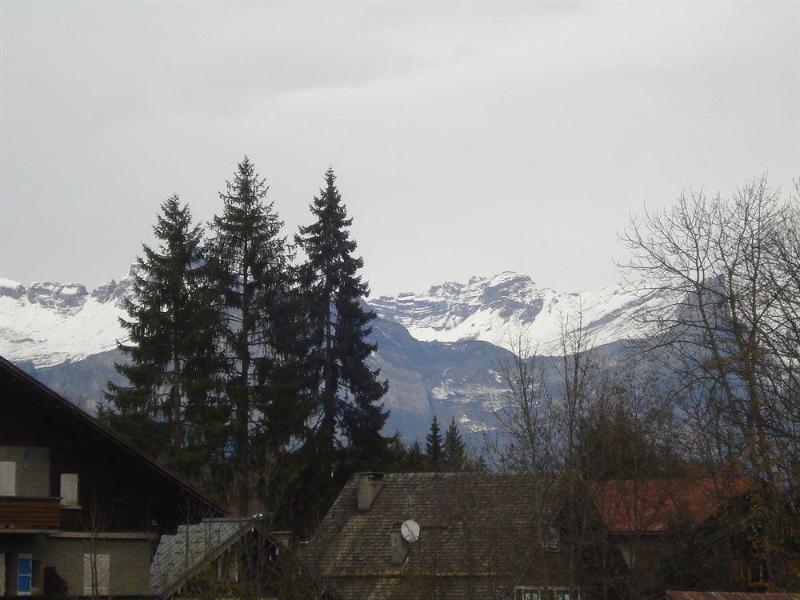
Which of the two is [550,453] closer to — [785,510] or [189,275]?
[785,510]

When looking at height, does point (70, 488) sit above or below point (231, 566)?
above

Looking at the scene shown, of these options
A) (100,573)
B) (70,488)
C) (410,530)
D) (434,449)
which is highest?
(434,449)

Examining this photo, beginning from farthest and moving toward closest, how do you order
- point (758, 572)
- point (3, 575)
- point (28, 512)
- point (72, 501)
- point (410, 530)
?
point (410, 530)
point (758, 572)
point (72, 501)
point (3, 575)
point (28, 512)

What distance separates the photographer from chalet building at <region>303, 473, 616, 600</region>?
34781 mm

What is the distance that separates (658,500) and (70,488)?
17.2m

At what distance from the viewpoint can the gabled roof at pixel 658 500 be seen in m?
37.5

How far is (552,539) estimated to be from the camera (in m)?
36.8

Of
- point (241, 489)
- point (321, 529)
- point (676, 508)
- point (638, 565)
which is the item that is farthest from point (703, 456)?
point (241, 489)

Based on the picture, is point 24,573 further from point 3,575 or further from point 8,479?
point 8,479

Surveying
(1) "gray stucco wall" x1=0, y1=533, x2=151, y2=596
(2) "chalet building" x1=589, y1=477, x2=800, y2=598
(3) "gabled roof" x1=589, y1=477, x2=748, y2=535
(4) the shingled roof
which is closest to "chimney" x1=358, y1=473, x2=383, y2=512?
(4) the shingled roof

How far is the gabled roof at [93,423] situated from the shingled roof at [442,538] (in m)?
5.05

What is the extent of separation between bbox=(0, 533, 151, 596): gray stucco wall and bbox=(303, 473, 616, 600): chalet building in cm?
521

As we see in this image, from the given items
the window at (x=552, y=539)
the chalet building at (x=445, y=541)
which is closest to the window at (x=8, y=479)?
the chalet building at (x=445, y=541)

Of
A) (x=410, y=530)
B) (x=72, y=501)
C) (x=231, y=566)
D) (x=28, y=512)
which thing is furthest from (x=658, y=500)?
(x=28, y=512)
